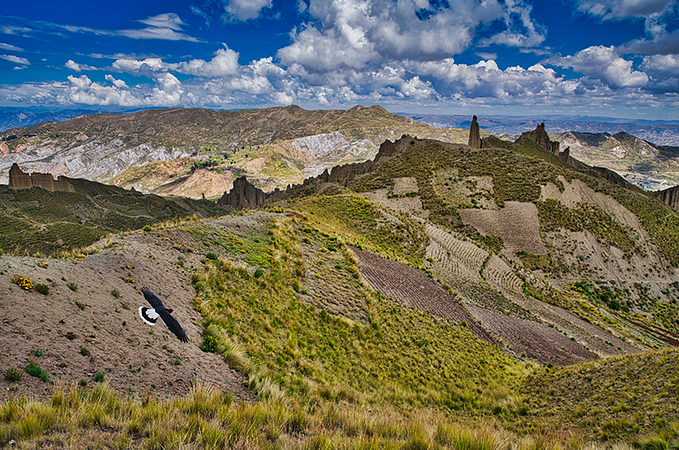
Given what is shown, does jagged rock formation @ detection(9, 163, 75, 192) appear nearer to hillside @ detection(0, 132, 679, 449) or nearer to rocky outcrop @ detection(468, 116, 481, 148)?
hillside @ detection(0, 132, 679, 449)

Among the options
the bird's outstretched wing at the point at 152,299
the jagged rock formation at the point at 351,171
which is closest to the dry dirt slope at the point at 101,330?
the bird's outstretched wing at the point at 152,299

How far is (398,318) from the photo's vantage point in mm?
16938

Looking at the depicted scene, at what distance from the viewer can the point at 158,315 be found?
8.79 meters

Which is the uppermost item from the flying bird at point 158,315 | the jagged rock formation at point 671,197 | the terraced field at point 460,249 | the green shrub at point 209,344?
the flying bird at point 158,315

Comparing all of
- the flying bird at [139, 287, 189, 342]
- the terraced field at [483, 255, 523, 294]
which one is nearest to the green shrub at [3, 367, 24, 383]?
the flying bird at [139, 287, 189, 342]

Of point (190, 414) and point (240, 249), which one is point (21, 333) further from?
point (240, 249)

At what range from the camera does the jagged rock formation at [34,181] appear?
66.2 meters

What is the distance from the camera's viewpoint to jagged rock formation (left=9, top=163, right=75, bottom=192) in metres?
66.2

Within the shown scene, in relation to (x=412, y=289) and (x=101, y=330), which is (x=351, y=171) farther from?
(x=101, y=330)

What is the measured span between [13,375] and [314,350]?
27.0ft

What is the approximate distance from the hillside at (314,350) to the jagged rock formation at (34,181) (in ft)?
252

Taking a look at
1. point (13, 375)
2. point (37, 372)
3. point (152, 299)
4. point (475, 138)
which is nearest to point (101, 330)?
point (37, 372)

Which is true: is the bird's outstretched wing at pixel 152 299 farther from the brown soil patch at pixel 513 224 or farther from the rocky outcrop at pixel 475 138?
the rocky outcrop at pixel 475 138

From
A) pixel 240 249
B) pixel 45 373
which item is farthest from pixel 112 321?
pixel 240 249
